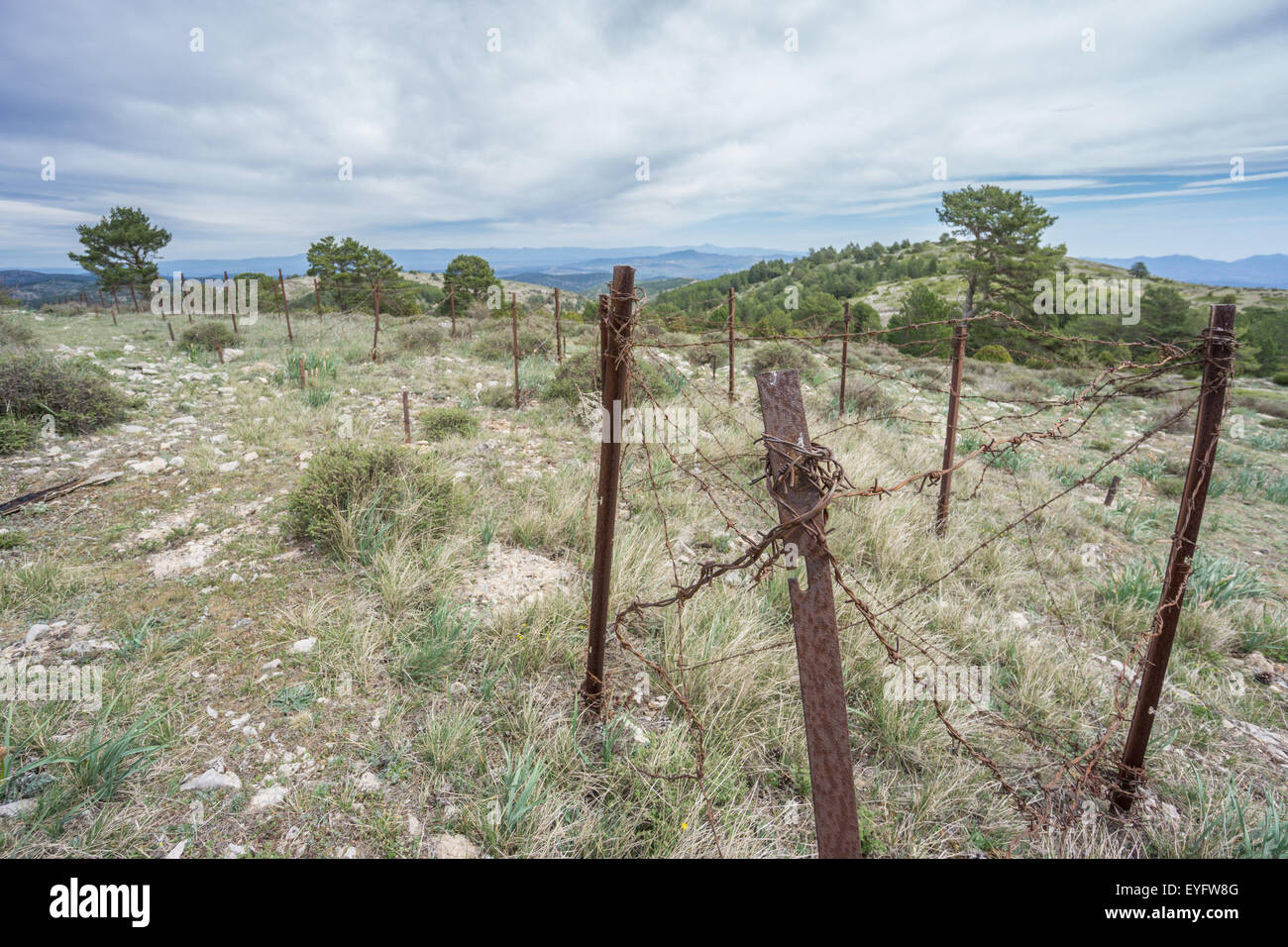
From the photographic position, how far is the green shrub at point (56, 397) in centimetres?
629

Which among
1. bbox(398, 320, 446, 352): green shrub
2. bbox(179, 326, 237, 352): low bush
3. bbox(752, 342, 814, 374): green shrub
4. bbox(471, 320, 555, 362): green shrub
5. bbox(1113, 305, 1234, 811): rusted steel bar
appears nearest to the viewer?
bbox(1113, 305, 1234, 811): rusted steel bar

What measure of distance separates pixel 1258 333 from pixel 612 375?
41.1m

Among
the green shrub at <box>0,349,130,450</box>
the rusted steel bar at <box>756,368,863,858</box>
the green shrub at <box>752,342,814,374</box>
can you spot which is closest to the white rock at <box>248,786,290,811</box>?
the rusted steel bar at <box>756,368,863,858</box>

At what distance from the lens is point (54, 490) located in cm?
476

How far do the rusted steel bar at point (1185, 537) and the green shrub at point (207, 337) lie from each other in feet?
54.8

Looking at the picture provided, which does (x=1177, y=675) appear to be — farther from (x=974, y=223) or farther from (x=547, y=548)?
(x=974, y=223)

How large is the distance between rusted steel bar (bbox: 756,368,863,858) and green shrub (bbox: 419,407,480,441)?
6.07m

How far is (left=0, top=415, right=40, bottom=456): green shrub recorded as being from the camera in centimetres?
567

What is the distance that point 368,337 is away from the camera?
14.7 m

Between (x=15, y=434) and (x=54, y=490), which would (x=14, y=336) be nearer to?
(x=15, y=434)

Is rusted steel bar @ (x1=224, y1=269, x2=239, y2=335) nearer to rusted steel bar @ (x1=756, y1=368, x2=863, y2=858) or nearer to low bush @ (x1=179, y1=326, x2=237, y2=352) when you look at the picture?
low bush @ (x1=179, y1=326, x2=237, y2=352)

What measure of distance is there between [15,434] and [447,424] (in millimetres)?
4500

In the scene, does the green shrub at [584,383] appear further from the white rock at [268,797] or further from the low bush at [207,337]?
the low bush at [207,337]
